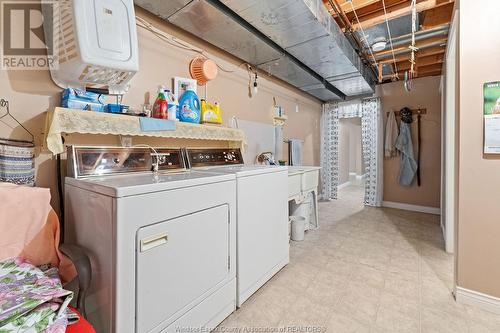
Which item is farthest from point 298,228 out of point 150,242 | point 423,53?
point 423,53

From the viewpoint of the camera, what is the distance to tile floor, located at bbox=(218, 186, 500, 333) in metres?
1.49

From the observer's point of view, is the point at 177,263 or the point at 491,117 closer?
the point at 177,263

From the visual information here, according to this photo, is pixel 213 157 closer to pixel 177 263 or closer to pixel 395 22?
pixel 177 263

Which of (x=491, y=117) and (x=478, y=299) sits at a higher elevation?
(x=491, y=117)

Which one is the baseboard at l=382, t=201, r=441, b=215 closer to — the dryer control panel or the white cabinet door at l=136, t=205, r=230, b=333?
the dryer control panel

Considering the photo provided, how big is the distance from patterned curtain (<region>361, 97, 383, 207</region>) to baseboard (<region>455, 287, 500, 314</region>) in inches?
121

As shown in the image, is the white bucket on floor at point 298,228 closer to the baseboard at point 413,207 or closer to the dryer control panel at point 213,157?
the dryer control panel at point 213,157

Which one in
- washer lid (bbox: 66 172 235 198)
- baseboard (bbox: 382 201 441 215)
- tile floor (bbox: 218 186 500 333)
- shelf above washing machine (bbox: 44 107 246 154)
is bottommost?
tile floor (bbox: 218 186 500 333)

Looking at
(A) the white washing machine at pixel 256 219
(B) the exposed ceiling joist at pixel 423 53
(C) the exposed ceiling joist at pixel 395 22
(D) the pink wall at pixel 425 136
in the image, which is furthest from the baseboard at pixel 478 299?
(D) the pink wall at pixel 425 136

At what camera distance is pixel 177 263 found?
120 cm

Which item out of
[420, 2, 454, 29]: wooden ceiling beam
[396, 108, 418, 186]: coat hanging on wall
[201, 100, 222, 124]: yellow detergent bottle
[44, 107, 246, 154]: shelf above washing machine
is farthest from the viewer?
[396, 108, 418, 186]: coat hanging on wall

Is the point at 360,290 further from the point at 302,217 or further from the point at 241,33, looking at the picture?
the point at 241,33

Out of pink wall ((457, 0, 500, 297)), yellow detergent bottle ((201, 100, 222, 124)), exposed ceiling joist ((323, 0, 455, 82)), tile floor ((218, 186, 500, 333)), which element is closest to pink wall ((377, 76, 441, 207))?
exposed ceiling joist ((323, 0, 455, 82))

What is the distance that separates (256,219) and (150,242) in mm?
850
